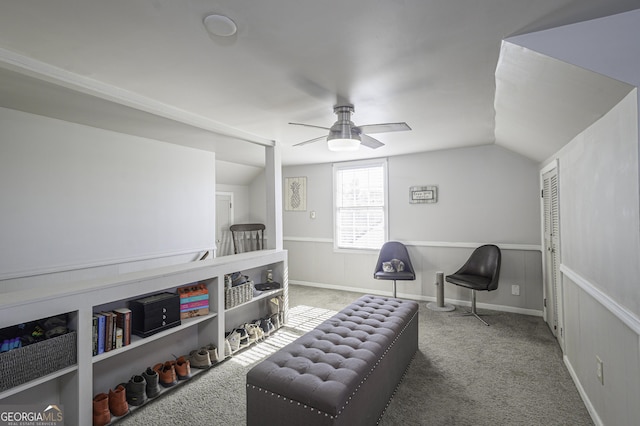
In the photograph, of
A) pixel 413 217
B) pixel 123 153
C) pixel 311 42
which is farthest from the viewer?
pixel 413 217

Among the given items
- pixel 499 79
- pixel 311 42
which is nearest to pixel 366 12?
pixel 311 42

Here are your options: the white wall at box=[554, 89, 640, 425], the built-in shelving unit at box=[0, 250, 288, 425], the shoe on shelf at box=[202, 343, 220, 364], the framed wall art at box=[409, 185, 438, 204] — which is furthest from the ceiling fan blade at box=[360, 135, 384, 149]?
the shoe on shelf at box=[202, 343, 220, 364]

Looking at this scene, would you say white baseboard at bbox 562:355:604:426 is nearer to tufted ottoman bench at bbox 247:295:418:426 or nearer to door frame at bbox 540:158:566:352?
door frame at bbox 540:158:566:352

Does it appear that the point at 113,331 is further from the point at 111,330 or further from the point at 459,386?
the point at 459,386

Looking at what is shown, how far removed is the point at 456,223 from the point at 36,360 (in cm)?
468

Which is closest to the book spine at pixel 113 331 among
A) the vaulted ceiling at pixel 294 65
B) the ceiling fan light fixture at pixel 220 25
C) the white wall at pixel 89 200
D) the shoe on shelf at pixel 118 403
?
the shoe on shelf at pixel 118 403

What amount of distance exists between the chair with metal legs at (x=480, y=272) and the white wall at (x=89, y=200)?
353 cm

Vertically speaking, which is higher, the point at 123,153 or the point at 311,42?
the point at 311,42

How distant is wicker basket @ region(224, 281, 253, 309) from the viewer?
3134 mm

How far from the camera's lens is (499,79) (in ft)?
7.28

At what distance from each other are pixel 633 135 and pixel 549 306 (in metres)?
2.99

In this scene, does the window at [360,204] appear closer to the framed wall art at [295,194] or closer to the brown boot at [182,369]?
the framed wall art at [295,194]

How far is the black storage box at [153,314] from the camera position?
95.8 inches

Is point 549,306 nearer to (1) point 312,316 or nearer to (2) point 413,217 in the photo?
(2) point 413,217
